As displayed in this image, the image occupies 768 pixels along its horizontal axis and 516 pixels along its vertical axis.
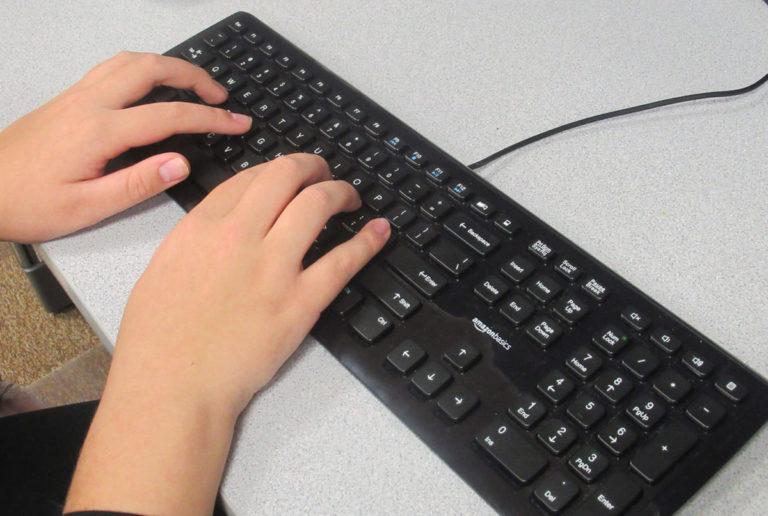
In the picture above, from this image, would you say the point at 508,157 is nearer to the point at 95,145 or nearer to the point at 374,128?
the point at 374,128

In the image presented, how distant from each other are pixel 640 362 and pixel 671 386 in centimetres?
2

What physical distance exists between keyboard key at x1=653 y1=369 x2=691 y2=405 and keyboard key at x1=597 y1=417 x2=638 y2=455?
0.10 feet

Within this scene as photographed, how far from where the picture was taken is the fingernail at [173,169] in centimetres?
50

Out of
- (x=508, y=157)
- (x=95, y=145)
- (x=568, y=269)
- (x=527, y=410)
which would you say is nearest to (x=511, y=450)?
(x=527, y=410)

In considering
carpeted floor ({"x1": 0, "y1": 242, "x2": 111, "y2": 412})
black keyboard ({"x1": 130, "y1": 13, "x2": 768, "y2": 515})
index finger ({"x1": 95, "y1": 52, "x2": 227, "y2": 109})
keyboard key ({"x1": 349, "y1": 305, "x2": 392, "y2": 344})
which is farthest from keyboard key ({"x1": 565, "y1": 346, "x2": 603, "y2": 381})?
carpeted floor ({"x1": 0, "y1": 242, "x2": 111, "y2": 412})

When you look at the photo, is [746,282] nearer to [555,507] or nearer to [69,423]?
[555,507]

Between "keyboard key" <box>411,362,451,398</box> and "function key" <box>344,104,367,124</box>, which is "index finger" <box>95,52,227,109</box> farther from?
"keyboard key" <box>411,362,451,398</box>

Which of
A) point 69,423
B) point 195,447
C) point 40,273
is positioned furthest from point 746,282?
point 40,273

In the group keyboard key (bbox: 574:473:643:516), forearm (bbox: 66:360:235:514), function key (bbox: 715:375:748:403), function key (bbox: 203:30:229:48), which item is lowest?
forearm (bbox: 66:360:235:514)

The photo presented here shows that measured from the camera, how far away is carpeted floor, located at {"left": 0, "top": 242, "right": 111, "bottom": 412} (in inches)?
43.1

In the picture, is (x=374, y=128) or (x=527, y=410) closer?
(x=527, y=410)

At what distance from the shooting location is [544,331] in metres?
0.41

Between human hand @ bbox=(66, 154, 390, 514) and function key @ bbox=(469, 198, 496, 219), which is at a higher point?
function key @ bbox=(469, 198, 496, 219)

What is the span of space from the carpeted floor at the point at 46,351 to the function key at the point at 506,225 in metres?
0.83
